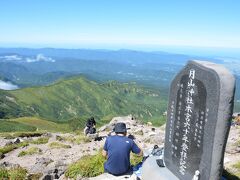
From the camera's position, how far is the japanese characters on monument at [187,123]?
1428cm

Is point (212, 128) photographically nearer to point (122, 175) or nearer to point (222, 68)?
point (222, 68)

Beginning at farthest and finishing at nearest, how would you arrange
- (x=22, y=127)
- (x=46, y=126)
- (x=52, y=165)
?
(x=46, y=126) → (x=22, y=127) → (x=52, y=165)

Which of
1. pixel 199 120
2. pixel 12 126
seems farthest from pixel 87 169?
pixel 12 126

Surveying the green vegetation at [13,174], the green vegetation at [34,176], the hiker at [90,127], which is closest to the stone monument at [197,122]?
the green vegetation at [34,176]

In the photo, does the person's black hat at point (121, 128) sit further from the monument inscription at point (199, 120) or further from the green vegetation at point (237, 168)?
the green vegetation at point (237, 168)

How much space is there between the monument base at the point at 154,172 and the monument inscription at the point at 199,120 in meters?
0.24

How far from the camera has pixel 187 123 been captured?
14594 millimetres

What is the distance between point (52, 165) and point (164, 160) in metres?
8.87

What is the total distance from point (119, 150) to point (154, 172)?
6.05 ft

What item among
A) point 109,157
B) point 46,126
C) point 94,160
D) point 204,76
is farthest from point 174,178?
point 46,126

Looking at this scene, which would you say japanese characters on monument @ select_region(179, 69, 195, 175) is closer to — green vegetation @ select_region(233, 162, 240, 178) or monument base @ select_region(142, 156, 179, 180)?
monument base @ select_region(142, 156, 179, 180)

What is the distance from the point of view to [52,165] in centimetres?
2278

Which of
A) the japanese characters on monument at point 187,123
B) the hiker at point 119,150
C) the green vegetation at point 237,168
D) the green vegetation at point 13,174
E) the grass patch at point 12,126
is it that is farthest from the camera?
the grass patch at point 12,126

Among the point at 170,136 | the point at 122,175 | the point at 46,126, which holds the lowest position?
the point at 46,126
